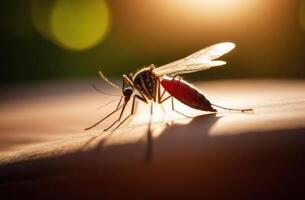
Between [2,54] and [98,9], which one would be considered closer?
[2,54]

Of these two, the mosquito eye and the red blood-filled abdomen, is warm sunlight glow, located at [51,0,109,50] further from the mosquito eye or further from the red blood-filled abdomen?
the red blood-filled abdomen

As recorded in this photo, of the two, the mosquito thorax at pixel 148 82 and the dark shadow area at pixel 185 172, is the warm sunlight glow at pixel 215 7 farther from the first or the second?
the dark shadow area at pixel 185 172

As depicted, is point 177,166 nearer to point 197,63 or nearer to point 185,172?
point 185,172

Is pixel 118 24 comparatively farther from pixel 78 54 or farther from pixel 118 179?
pixel 118 179

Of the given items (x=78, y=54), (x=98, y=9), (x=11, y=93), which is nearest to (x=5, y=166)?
(x=11, y=93)

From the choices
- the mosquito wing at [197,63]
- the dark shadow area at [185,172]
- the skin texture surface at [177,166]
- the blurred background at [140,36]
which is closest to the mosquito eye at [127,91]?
the mosquito wing at [197,63]

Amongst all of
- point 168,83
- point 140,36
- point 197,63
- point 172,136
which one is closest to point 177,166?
point 172,136
